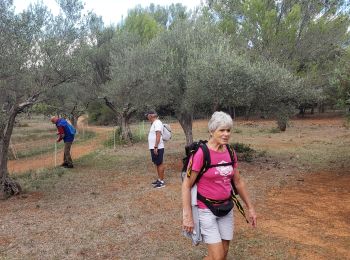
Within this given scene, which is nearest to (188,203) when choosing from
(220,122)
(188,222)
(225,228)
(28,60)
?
(188,222)

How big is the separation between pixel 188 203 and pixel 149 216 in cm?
376

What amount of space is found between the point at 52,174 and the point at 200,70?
18.0ft

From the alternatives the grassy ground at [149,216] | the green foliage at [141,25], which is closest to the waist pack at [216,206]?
the grassy ground at [149,216]

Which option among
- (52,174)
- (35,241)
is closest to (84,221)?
(35,241)

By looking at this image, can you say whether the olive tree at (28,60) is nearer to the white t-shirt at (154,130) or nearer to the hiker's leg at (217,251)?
the white t-shirt at (154,130)

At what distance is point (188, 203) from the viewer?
132 inches

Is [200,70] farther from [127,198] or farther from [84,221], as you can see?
[84,221]

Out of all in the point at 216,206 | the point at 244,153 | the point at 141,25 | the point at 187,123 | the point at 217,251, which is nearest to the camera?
the point at 217,251

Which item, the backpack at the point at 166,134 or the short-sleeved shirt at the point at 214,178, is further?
the backpack at the point at 166,134

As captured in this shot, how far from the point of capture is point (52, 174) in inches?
443

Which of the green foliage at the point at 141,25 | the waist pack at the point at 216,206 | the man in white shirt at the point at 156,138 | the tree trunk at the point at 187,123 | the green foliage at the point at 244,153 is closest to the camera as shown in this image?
the waist pack at the point at 216,206

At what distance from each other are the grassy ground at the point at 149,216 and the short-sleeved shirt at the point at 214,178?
197 centimetres

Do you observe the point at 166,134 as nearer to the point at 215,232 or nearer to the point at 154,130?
the point at 154,130

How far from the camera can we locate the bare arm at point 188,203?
3348 millimetres
